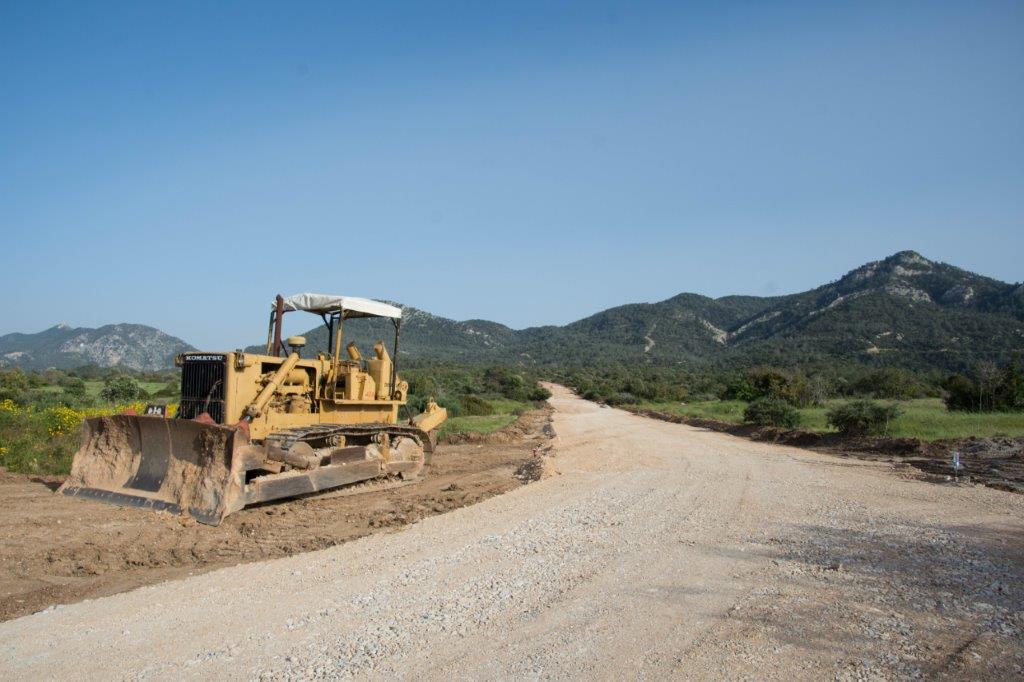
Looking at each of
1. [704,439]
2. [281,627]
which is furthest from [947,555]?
[704,439]

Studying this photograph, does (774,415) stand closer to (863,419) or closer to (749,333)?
(863,419)

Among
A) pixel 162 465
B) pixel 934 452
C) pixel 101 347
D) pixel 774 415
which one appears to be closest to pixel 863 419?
pixel 934 452

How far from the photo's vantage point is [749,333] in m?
98.8

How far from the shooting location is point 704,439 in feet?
67.1

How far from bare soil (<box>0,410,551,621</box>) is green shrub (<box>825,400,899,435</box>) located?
12.3 metres

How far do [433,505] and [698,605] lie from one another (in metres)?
5.24

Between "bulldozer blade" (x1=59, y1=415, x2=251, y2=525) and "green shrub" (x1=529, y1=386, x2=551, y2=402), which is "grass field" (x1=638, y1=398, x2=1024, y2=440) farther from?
"green shrub" (x1=529, y1=386, x2=551, y2=402)

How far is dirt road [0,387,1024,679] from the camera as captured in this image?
3969mm

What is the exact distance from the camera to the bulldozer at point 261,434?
8.30 meters

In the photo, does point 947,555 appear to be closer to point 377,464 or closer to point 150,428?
point 377,464

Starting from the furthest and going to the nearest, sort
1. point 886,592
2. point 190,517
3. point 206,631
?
point 190,517, point 886,592, point 206,631

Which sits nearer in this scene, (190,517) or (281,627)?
(281,627)

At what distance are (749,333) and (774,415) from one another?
80.0 metres

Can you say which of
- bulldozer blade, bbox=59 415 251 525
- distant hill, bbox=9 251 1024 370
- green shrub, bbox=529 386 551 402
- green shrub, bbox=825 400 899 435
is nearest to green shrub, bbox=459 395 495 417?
distant hill, bbox=9 251 1024 370
